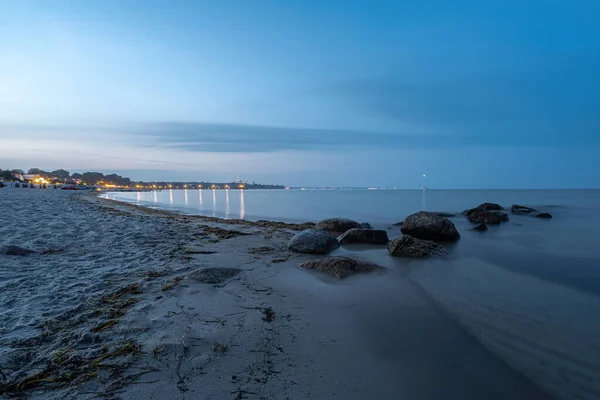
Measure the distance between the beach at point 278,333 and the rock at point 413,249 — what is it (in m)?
1.59

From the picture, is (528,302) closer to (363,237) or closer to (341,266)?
(341,266)

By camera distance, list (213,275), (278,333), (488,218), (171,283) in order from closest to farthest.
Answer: (278,333), (171,283), (213,275), (488,218)

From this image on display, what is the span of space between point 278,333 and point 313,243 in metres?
5.41

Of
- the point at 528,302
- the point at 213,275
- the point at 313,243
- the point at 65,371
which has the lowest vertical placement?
the point at 528,302

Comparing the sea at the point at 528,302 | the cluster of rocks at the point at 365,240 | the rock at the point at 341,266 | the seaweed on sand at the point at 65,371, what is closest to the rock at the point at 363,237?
the cluster of rocks at the point at 365,240

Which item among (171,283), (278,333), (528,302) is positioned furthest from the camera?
(528,302)

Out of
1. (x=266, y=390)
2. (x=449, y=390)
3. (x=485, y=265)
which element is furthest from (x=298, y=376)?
(x=485, y=265)

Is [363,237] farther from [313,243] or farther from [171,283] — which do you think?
[171,283]

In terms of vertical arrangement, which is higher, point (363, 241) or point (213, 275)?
point (213, 275)

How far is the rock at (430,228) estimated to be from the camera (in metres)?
12.1

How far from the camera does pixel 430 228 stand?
39.8 feet

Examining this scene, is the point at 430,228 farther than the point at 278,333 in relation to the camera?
Yes

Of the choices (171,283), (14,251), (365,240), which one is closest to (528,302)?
(365,240)

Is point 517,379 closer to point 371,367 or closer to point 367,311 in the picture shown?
A: point 371,367
